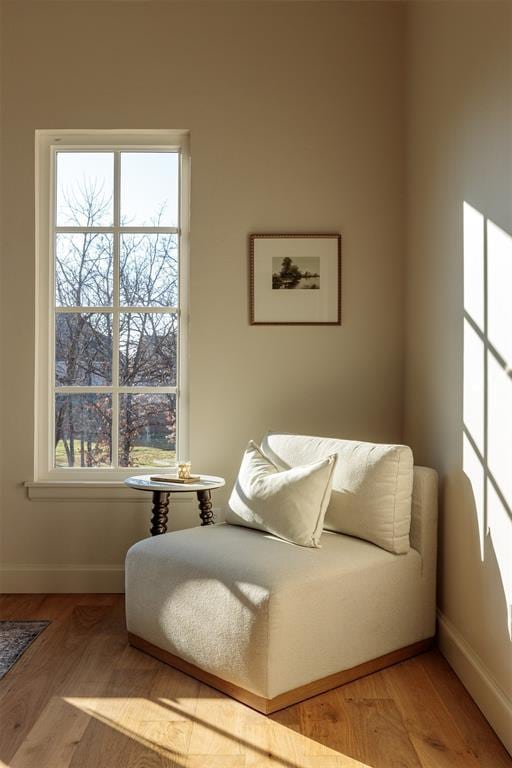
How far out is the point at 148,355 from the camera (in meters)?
3.62

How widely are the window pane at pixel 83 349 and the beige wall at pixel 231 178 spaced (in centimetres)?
17

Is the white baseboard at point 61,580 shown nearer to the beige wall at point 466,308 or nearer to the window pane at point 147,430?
the window pane at point 147,430

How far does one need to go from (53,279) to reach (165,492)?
1352 mm

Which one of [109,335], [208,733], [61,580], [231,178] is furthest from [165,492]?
[231,178]

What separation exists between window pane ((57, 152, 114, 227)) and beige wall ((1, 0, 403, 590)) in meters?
0.17

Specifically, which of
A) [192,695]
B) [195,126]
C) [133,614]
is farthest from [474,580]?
[195,126]

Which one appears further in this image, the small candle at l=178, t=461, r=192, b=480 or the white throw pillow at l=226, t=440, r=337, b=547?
the small candle at l=178, t=461, r=192, b=480

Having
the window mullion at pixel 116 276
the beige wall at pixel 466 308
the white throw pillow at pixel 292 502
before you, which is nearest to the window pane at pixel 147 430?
the window mullion at pixel 116 276

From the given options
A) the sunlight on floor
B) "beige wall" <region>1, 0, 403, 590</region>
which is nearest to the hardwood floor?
the sunlight on floor

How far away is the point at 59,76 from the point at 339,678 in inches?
123

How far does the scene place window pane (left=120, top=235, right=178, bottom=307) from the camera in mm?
3627

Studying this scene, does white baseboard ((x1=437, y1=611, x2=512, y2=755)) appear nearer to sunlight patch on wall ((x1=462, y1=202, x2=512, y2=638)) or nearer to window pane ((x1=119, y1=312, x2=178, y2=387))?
sunlight patch on wall ((x1=462, y1=202, x2=512, y2=638))

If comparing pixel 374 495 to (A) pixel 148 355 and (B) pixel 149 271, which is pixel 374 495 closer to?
(A) pixel 148 355

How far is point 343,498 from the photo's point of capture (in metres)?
2.72
